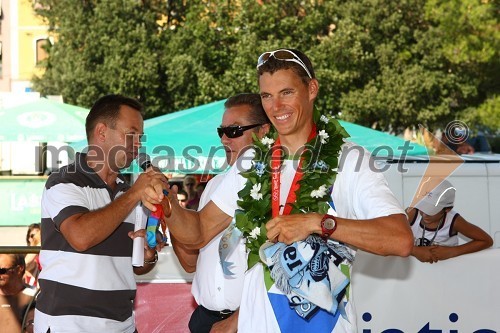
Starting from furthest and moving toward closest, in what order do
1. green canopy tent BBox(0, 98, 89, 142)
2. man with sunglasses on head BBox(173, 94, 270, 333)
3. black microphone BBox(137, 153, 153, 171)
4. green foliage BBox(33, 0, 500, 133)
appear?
green foliage BBox(33, 0, 500, 133) < green canopy tent BBox(0, 98, 89, 142) < man with sunglasses on head BBox(173, 94, 270, 333) < black microphone BBox(137, 153, 153, 171)

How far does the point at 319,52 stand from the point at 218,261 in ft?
75.7

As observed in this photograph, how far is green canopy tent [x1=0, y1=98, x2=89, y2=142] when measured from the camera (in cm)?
1404

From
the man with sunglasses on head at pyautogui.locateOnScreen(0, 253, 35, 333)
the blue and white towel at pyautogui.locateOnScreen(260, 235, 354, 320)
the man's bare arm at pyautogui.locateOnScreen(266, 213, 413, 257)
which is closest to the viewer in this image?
the man's bare arm at pyautogui.locateOnScreen(266, 213, 413, 257)

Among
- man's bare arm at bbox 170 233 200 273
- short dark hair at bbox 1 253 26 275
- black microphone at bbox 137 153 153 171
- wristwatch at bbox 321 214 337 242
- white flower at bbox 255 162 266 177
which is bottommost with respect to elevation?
short dark hair at bbox 1 253 26 275

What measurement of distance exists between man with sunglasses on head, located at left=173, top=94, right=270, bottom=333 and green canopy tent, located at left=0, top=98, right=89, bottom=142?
9476 mm

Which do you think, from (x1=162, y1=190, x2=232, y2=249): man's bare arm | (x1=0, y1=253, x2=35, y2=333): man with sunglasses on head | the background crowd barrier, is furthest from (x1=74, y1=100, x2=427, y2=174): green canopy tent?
Result: (x1=162, y1=190, x2=232, y2=249): man's bare arm

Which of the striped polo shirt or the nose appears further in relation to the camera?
the nose

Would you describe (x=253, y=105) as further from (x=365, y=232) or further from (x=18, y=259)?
(x=18, y=259)

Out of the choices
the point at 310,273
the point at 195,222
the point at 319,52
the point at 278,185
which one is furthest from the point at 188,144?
the point at 319,52

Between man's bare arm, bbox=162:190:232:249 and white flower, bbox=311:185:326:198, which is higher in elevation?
white flower, bbox=311:185:326:198

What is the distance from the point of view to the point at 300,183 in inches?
134

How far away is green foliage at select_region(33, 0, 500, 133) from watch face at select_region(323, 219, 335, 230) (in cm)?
Result: 2366

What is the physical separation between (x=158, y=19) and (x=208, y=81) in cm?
395

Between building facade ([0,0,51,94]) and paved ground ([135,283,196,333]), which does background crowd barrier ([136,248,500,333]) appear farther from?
building facade ([0,0,51,94])
